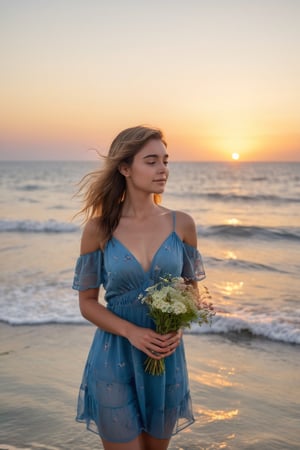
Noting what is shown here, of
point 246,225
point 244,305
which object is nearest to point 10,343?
point 244,305

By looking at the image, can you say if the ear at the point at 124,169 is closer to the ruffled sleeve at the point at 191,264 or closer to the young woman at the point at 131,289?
the young woman at the point at 131,289

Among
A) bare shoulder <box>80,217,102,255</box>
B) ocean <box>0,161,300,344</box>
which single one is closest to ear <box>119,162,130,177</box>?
bare shoulder <box>80,217,102,255</box>

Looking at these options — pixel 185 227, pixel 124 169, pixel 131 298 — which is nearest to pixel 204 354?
pixel 185 227

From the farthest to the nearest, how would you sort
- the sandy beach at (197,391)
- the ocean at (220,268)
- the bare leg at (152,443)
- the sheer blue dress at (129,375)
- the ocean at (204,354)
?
the ocean at (220,268)
the ocean at (204,354)
the sandy beach at (197,391)
the bare leg at (152,443)
the sheer blue dress at (129,375)

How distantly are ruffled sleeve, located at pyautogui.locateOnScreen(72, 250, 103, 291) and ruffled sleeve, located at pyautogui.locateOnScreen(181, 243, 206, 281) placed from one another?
51 cm

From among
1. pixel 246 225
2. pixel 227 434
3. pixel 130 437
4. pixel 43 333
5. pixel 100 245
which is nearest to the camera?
pixel 130 437

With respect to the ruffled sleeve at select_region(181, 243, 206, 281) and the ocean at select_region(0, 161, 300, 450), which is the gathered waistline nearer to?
the ruffled sleeve at select_region(181, 243, 206, 281)

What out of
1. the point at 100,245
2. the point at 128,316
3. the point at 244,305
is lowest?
the point at 244,305

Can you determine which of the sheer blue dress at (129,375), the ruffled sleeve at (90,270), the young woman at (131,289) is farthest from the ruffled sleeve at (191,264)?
the ruffled sleeve at (90,270)

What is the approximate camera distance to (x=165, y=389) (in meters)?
→ 3.03

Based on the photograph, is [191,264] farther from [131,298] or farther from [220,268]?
[220,268]

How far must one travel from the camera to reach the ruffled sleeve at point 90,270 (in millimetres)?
3180

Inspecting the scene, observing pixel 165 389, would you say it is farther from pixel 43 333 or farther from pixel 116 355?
pixel 43 333

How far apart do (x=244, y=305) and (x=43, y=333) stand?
368 cm
